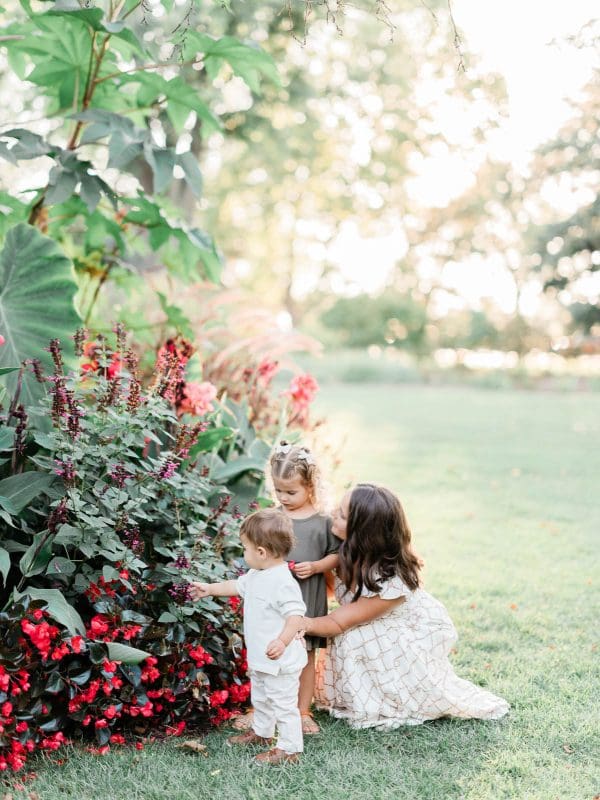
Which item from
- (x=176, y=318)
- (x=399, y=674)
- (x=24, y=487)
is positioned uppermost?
(x=176, y=318)

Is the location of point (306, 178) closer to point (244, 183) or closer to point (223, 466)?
point (244, 183)

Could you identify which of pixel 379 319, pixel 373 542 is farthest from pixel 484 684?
pixel 379 319

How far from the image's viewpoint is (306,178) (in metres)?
15.8

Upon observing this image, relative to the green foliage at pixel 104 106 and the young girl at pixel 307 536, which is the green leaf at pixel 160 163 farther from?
the young girl at pixel 307 536

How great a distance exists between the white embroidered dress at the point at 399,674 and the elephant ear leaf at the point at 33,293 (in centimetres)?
162

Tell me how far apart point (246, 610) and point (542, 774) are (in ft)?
3.61

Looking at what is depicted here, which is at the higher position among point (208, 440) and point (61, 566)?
point (208, 440)

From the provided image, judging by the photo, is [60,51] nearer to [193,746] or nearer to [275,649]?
[275,649]

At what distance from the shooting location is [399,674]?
10.6 feet

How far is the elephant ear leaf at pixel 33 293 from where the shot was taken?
11.8 ft

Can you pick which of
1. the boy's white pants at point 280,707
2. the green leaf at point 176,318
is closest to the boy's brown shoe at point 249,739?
the boy's white pants at point 280,707

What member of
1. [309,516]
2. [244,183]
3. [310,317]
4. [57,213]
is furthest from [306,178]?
[310,317]

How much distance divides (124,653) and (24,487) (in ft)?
2.14

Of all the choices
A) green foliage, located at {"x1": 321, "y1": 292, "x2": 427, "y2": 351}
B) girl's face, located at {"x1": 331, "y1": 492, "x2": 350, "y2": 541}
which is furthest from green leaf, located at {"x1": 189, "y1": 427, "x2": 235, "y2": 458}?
green foliage, located at {"x1": 321, "y1": 292, "x2": 427, "y2": 351}
